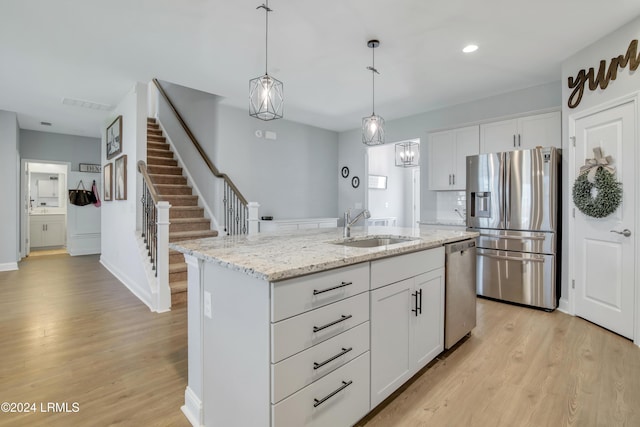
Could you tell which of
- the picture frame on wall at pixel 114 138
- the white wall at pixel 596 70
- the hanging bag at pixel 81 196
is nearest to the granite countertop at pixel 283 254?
the white wall at pixel 596 70

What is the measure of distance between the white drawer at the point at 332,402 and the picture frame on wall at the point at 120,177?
4.16 meters

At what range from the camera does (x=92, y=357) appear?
2.43 metres

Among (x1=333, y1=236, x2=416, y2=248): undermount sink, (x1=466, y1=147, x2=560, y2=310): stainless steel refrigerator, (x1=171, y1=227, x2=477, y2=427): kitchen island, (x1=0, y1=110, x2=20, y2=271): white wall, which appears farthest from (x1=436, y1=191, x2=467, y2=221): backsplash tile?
(x1=0, y1=110, x2=20, y2=271): white wall

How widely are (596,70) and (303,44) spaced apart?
9.29 feet

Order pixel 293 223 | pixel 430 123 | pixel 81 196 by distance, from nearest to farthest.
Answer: pixel 430 123, pixel 293 223, pixel 81 196

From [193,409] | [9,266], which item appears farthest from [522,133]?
[9,266]

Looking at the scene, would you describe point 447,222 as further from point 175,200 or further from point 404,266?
point 175,200

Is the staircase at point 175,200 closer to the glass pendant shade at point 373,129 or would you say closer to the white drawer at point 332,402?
the glass pendant shade at point 373,129

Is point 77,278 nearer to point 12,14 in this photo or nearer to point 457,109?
point 12,14

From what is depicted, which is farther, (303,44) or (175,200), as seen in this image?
(175,200)

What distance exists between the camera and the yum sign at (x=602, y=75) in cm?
267

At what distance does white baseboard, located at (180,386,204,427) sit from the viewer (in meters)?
1.69

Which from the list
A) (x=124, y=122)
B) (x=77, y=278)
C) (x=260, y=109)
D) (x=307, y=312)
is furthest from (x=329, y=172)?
(x=307, y=312)

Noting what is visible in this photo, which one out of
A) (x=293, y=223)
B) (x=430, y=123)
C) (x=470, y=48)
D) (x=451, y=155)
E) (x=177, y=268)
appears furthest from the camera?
(x=293, y=223)
